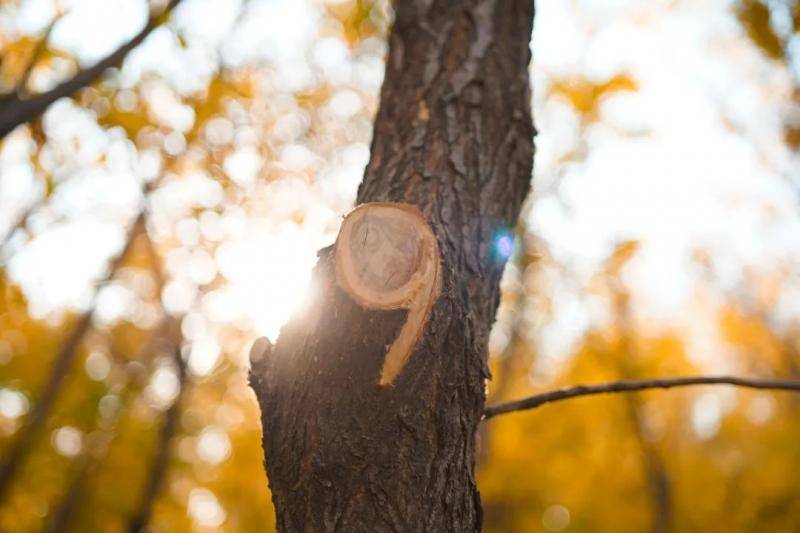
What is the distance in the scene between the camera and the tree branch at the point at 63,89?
86.7 inches

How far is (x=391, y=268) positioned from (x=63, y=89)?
178 centimetres

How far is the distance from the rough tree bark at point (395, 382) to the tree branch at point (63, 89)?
53.7 inches

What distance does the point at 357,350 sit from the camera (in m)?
1.23

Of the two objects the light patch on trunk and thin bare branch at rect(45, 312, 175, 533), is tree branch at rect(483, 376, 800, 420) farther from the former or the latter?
thin bare branch at rect(45, 312, 175, 533)

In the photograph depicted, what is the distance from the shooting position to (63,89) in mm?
2293

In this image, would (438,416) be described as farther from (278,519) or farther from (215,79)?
(215,79)

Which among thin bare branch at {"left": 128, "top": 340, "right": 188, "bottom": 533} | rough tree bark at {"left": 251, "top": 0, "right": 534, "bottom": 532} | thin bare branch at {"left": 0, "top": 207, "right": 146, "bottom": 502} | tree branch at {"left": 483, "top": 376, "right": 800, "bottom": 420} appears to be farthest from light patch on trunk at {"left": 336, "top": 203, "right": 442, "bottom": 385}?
thin bare branch at {"left": 0, "top": 207, "right": 146, "bottom": 502}

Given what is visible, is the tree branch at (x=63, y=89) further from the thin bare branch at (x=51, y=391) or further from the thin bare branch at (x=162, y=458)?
the thin bare branch at (x=51, y=391)

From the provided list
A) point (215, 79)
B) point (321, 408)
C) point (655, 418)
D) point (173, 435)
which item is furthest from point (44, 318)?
point (321, 408)

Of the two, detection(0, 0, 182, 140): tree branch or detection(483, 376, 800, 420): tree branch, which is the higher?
detection(0, 0, 182, 140): tree branch

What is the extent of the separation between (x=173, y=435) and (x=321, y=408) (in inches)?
255

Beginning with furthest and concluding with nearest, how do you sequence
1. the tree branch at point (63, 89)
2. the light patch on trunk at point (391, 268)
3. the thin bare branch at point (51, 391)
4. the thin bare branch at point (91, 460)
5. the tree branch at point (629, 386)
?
the thin bare branch at point (91, 460)
the thin bare branch at point (51, 391)
the tree branch at point (63, 89)
the tree branch at point (629, 386)
the light patch on trunk at point (391, 268)

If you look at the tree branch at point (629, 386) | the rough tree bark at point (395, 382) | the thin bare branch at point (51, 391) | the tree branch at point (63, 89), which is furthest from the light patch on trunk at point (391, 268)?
the thin bare branch at point (51, 391)

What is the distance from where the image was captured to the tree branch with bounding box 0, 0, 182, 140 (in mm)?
2201
